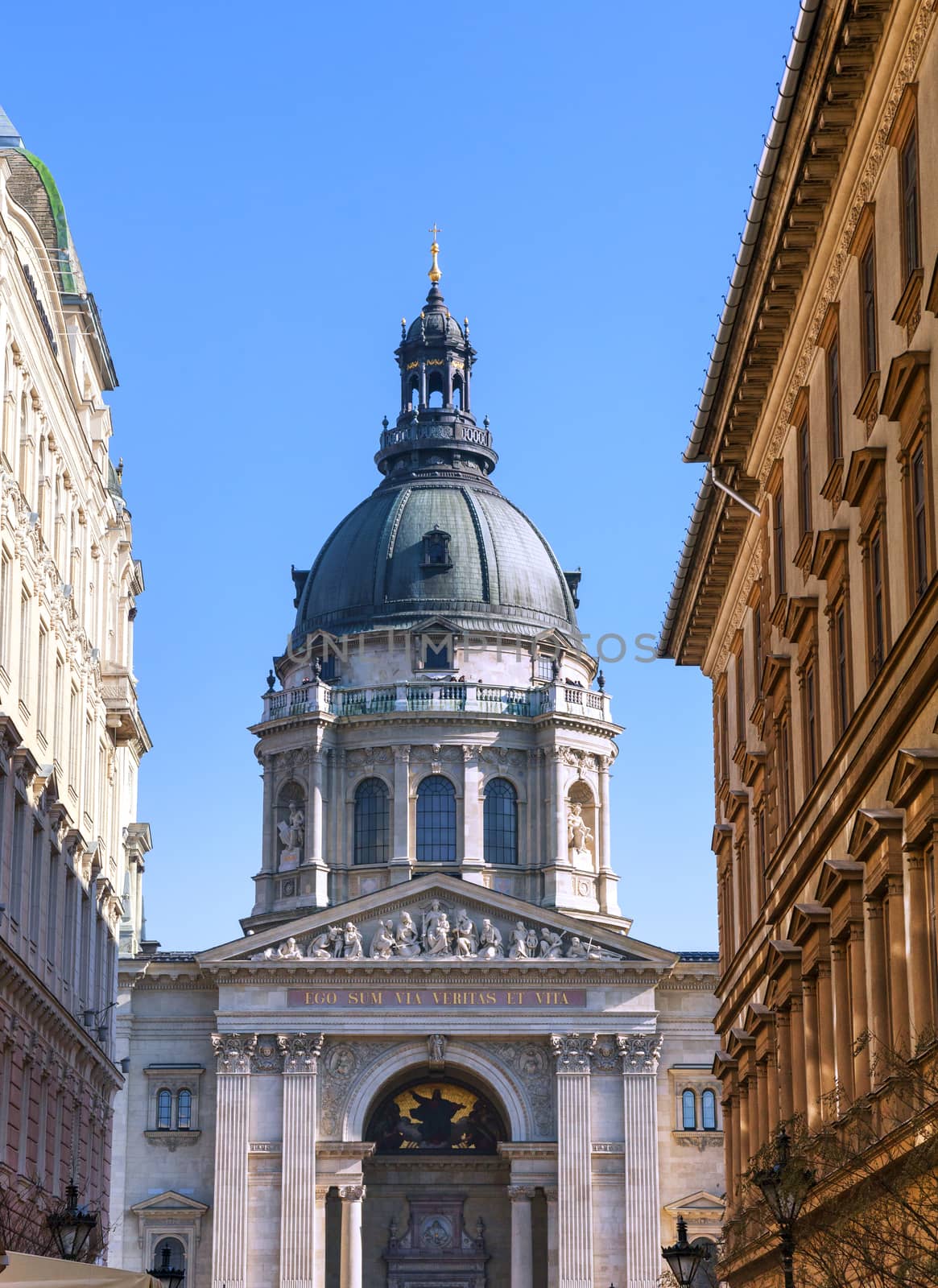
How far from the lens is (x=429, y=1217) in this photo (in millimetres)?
90688

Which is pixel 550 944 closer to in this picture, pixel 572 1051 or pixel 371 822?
pixel 572 1051

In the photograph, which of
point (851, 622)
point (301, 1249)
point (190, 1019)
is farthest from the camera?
point (190, 1019)

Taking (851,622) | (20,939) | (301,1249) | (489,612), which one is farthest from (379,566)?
(851,622)

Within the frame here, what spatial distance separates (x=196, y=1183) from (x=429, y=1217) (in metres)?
10.3

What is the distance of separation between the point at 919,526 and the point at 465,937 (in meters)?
63.6

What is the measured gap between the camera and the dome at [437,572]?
340 feet

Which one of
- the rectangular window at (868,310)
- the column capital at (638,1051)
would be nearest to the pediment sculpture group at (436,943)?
the column capital at (638,1051)

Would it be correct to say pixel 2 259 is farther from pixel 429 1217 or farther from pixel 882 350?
pixel 429 1217

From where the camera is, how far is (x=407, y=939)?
86062mm

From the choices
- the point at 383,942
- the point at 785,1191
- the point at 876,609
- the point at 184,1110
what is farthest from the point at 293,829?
the point at 785,1191

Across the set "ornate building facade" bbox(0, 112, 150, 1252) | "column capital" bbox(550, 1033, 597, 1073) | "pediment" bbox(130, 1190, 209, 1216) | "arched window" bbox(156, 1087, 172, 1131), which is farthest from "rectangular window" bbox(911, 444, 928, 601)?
"arched window" bbox(156, 1087, 172, 1131)

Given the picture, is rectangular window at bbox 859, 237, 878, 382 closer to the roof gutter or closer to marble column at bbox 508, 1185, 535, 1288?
the roof gutter

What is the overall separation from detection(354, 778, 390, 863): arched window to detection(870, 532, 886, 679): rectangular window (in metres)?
71.9

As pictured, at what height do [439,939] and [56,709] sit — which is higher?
[439,939]
